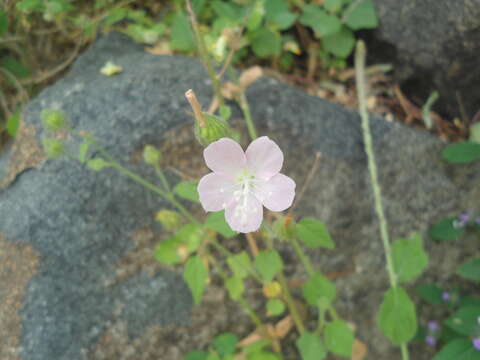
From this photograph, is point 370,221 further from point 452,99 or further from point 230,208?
point 230,208

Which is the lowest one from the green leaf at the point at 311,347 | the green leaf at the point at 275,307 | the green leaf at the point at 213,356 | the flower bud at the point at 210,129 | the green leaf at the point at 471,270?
the green leaf at the point at 213,356

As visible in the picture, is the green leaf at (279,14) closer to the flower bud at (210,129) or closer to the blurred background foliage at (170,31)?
the blurred background foliage at (170,31)

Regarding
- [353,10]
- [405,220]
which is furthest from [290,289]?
[353,10]

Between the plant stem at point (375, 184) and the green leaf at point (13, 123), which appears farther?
the green leaf at point (13, 123)

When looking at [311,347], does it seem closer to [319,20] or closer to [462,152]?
[462,152]

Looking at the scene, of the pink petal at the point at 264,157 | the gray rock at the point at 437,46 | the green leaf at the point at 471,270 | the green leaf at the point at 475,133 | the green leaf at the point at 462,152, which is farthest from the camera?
the green leaf at the point at 475,133

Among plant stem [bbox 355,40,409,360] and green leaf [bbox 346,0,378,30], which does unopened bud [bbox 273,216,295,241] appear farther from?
green leaf [bbox 346,0,378,30]

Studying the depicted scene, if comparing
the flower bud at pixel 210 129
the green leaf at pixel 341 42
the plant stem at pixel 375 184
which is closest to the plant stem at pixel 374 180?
the plant stem at pixel 375 184
